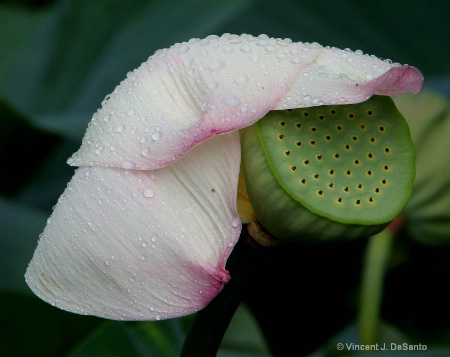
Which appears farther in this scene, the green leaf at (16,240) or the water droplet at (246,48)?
the green leaf at (16,240)

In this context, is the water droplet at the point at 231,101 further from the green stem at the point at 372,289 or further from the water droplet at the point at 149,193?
the green stem at the point at 372,289

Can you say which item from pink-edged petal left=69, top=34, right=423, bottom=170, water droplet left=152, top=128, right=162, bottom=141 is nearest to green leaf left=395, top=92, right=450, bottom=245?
pink-edged petal left=69, top=34, right=423, bottom=170

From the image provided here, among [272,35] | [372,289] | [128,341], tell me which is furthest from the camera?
[272,35]

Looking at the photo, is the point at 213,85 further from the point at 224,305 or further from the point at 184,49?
the point at 224,305

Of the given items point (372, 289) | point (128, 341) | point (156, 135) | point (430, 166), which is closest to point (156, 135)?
point (156, 135)

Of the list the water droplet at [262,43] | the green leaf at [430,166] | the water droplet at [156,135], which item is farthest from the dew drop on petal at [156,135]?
the green leaf at [430,166]

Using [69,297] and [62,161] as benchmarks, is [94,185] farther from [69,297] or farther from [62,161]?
[62,161]

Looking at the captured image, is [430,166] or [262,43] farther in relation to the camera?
[430,166]
